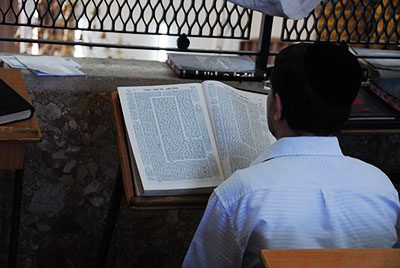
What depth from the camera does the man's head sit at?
161cm

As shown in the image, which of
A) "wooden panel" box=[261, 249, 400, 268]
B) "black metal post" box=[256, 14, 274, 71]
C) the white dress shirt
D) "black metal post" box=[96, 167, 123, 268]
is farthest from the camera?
"black metal post" box=[256, 14, 274, 71]

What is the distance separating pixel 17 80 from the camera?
2092 mm

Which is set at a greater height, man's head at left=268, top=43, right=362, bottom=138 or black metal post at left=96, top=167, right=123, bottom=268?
man's head at left=268, top=43, right=362, bottom=138

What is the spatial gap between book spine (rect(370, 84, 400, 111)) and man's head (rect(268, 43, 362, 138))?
0.90 meters

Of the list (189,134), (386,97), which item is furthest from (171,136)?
(386,97)

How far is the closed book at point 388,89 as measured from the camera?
8.25 ft

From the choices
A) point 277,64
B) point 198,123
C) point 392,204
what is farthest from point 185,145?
point 392,204

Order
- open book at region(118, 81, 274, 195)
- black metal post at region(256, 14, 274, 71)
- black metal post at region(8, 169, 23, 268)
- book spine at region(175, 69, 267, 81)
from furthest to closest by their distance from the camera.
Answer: black metal post at region(256, 14, 274, 71) → book spine at region(175, 69, 267, 81) → black metal post at region(8, 169, 23, 268) → open book at region(118, 81, 274, 195)

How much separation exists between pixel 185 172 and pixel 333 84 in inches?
19.7

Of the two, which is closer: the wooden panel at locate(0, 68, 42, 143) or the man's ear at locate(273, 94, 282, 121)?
the man's ear at locate(273, 94, 282, 121)

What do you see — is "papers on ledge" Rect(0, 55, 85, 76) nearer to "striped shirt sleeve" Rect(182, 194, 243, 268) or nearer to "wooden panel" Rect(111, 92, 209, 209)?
"wooden panel" Rect(111, 92, 209, 209)

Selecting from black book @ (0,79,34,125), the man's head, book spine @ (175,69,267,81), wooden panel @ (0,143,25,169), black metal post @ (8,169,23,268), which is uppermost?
the man's head

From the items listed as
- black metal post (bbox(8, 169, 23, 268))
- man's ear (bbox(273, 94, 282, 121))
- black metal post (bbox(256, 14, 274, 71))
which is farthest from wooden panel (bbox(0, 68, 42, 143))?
black metal post (bbox(256, 14, 274, 71))

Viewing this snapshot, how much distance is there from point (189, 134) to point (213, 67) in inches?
28.0
